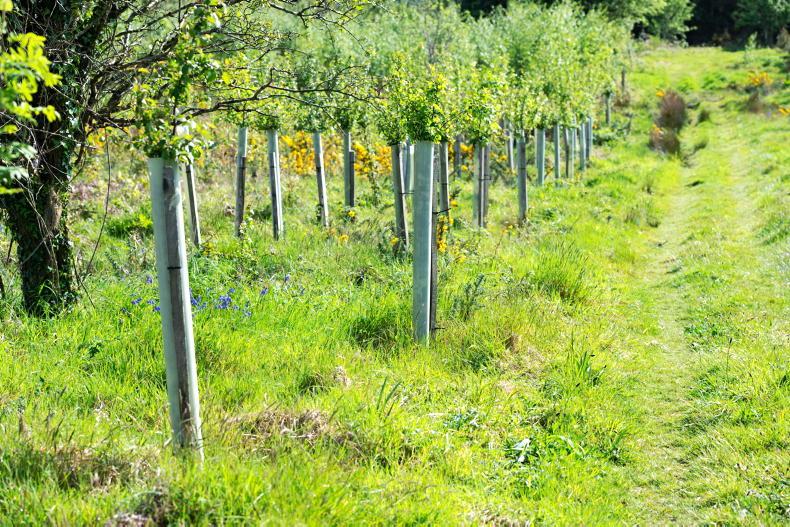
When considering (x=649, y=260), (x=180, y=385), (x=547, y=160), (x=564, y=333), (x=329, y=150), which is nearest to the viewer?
(x=180, y=385)

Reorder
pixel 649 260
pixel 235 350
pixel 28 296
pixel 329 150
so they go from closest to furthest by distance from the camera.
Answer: pixel 235 350 → pixel 28 296 → pixel 649 260 → pixel 329 150

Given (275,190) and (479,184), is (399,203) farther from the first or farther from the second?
(479,184)

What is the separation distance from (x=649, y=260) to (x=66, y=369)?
930 centimetres

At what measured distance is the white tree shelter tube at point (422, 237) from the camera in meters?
6.57

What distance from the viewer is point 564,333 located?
743 centimetres

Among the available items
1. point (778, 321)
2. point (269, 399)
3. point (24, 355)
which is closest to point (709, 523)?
point (269, 399)

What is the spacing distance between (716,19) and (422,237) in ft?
240

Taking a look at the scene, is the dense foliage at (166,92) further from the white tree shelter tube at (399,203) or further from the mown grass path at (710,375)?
the mown grass path at (710,375)

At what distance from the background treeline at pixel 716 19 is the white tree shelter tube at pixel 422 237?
41.9 metres

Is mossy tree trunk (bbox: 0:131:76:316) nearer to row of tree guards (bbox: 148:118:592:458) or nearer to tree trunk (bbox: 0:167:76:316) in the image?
tree trunk (bbox: 0:167:76:316)

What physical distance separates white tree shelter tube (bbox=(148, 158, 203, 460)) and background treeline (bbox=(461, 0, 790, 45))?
148 ft

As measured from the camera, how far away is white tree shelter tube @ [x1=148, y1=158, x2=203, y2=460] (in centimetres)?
373

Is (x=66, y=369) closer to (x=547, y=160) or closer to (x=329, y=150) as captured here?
(x=329, y=150)

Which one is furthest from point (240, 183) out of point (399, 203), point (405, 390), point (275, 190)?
point (405, 390)
